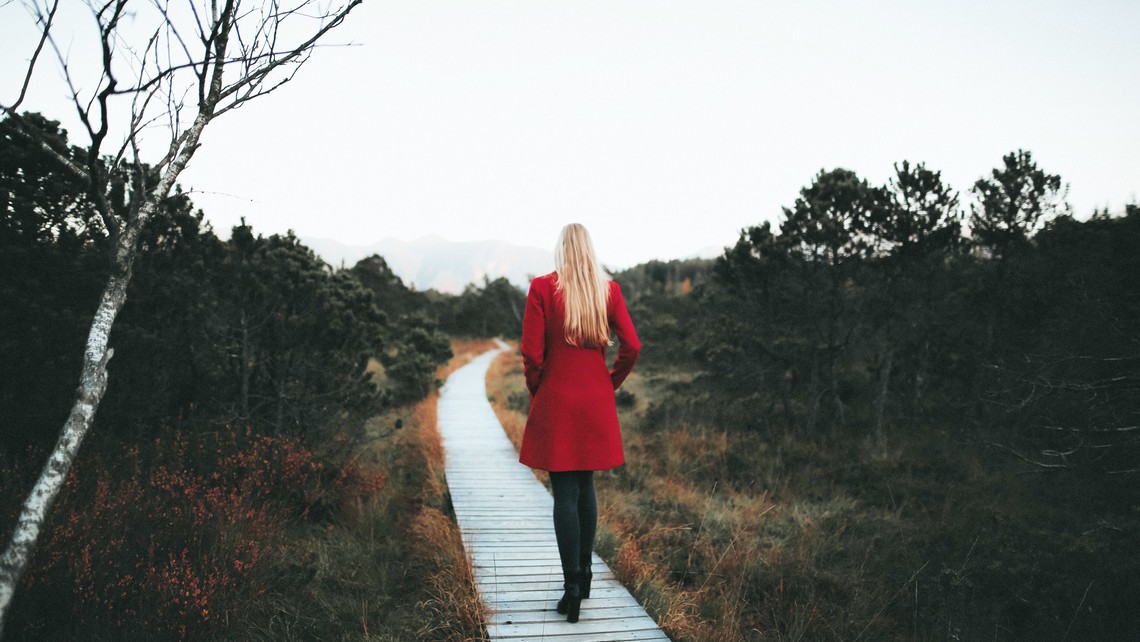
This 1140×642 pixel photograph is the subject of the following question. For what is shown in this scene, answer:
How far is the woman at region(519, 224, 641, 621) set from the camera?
2.97m

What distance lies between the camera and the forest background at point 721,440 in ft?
12.9

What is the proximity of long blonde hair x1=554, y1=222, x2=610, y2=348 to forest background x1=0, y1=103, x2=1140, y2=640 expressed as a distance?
67.9 inches

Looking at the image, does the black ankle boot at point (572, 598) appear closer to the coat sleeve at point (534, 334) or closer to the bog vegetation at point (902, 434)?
the bog vegetation at point (902, 434)

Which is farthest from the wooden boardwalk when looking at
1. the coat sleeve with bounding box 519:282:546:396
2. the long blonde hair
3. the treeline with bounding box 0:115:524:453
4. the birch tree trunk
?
the birch tree trunk

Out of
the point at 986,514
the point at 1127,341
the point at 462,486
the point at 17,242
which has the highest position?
the point at 17,242

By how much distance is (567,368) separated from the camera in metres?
3.03

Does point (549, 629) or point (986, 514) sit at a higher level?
point (549, 629)

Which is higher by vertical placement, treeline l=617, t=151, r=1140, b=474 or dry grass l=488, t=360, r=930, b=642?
treeline l=617, t=151, r=1140, b=474

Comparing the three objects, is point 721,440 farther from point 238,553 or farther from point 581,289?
point 581,289

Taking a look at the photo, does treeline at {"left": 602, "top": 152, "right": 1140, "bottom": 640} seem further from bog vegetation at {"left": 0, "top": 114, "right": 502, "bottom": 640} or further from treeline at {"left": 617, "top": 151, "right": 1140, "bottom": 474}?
bog vegetation at {"left": 0, "top": 114, "right": 502, "bottom": 640}

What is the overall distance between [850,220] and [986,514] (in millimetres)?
5219

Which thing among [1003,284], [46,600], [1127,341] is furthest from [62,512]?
[1003,284]

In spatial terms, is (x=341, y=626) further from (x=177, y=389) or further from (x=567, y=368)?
(x=177, y=389)

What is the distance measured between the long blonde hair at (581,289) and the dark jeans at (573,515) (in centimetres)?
71
